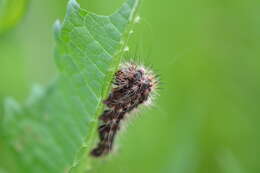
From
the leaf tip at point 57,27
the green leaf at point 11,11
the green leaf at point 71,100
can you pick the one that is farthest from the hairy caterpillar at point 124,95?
the green leaf at point 11,11

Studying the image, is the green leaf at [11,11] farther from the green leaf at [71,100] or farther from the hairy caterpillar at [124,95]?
the hairy caterpillar at [124,95]

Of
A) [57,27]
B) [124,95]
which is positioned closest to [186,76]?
[124,95]

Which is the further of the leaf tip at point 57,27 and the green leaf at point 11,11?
the green leaf at point 11,11

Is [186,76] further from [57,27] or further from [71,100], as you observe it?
[57,27]

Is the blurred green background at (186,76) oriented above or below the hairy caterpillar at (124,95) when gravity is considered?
below

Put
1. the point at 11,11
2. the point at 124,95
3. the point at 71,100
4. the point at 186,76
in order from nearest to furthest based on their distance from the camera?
the point at 124,95 < the point at 71,100 < the point at 11,11 < the point at 186,76

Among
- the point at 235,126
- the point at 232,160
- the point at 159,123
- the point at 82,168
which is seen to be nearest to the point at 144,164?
the point at 159,123
